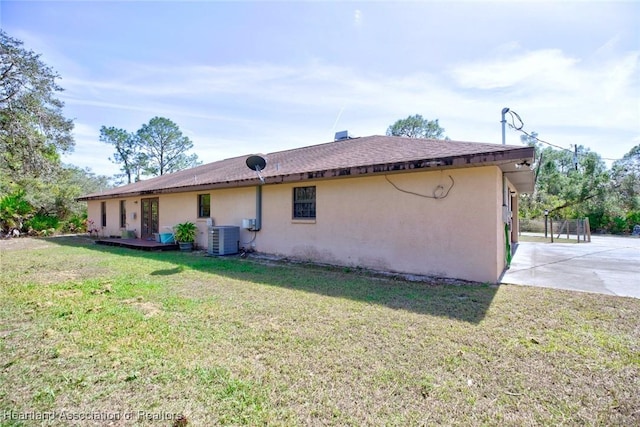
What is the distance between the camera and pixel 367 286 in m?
5.88

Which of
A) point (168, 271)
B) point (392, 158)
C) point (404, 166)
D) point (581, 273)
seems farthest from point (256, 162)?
point (581, 273)

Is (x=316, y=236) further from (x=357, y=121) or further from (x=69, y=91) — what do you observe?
(x=69, y=91)

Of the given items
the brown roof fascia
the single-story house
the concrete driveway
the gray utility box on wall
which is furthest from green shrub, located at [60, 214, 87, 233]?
the concrete driveway

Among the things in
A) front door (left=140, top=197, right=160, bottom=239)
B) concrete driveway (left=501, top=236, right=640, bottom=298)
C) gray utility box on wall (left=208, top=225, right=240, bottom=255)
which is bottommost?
concrete driveway (left=501, top=236, right=640, bottom=298)

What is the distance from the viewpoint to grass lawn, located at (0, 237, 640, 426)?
2.15 m

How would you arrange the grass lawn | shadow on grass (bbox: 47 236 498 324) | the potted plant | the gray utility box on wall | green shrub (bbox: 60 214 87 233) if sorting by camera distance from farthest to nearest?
green shrub (bbox: 60 214 87 233) → the potted plant → the gray utility box on wall → shadow on grass (bbox: 47 236 498 324) → the grass lawn

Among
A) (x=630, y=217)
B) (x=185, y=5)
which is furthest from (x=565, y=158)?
(x=185, y=5)

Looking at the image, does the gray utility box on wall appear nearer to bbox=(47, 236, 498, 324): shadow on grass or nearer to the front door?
bbox=(47, 236, 498, 324): shadow on grass

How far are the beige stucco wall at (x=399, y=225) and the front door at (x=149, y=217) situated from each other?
6719mm

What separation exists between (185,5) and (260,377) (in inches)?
346

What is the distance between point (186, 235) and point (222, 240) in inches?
98.4

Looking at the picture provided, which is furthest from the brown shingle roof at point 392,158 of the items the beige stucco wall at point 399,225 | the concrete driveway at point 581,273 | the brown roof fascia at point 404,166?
the concrete driveway at point 581,273

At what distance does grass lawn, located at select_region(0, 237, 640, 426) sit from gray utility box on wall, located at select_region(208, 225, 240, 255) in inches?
177

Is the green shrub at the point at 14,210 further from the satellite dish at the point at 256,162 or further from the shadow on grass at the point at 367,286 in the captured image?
the satellite dish at the point at 256,162
